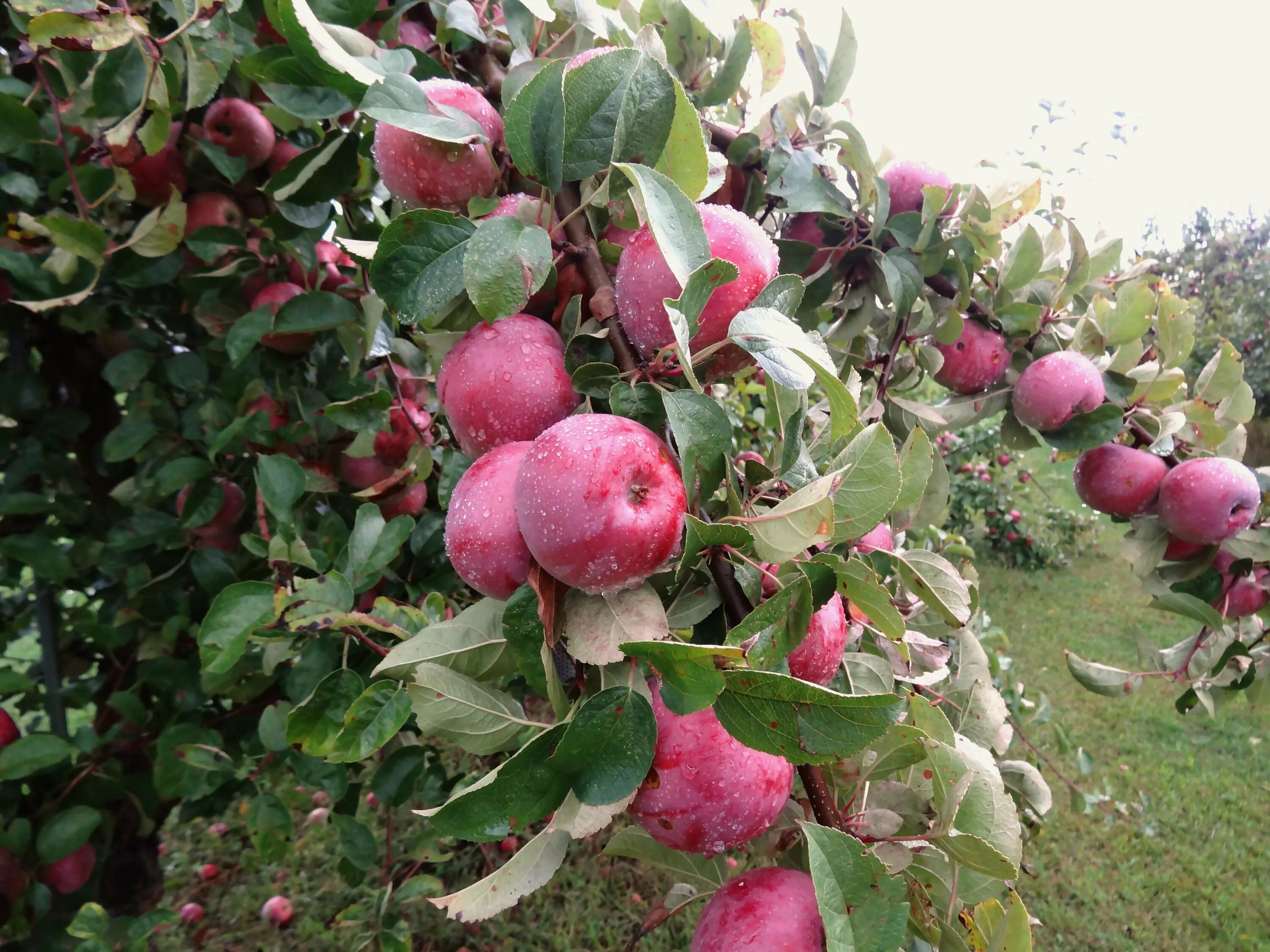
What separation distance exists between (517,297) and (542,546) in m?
0.17

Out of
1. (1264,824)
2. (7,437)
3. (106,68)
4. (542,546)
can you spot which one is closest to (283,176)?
(106,68)

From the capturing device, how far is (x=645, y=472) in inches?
19.3

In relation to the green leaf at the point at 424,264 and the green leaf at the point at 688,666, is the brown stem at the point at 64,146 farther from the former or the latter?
the green leaf at the point at 688,666

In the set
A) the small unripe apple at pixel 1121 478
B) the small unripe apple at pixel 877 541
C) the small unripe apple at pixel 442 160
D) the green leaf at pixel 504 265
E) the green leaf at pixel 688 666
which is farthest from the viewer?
the small unripe apple at pixel 1121 478

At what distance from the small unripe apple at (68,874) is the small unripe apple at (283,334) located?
945mm

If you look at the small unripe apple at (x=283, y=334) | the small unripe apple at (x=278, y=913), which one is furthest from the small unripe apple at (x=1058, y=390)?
the small unripe apple at (x=278, y=913)

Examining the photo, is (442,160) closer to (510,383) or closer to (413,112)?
(413,112)

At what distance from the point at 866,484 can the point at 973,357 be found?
79cm

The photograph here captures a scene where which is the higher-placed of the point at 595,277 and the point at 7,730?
the point at 595,277

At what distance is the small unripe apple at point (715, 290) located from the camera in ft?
1.72

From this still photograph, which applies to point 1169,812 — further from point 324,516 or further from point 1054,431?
point 324,516

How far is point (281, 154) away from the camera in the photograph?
1209 millimetres

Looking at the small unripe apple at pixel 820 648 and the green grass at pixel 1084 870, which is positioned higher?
the small unripe apple at pixel 820 648

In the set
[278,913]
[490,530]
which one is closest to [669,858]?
[490,530]
